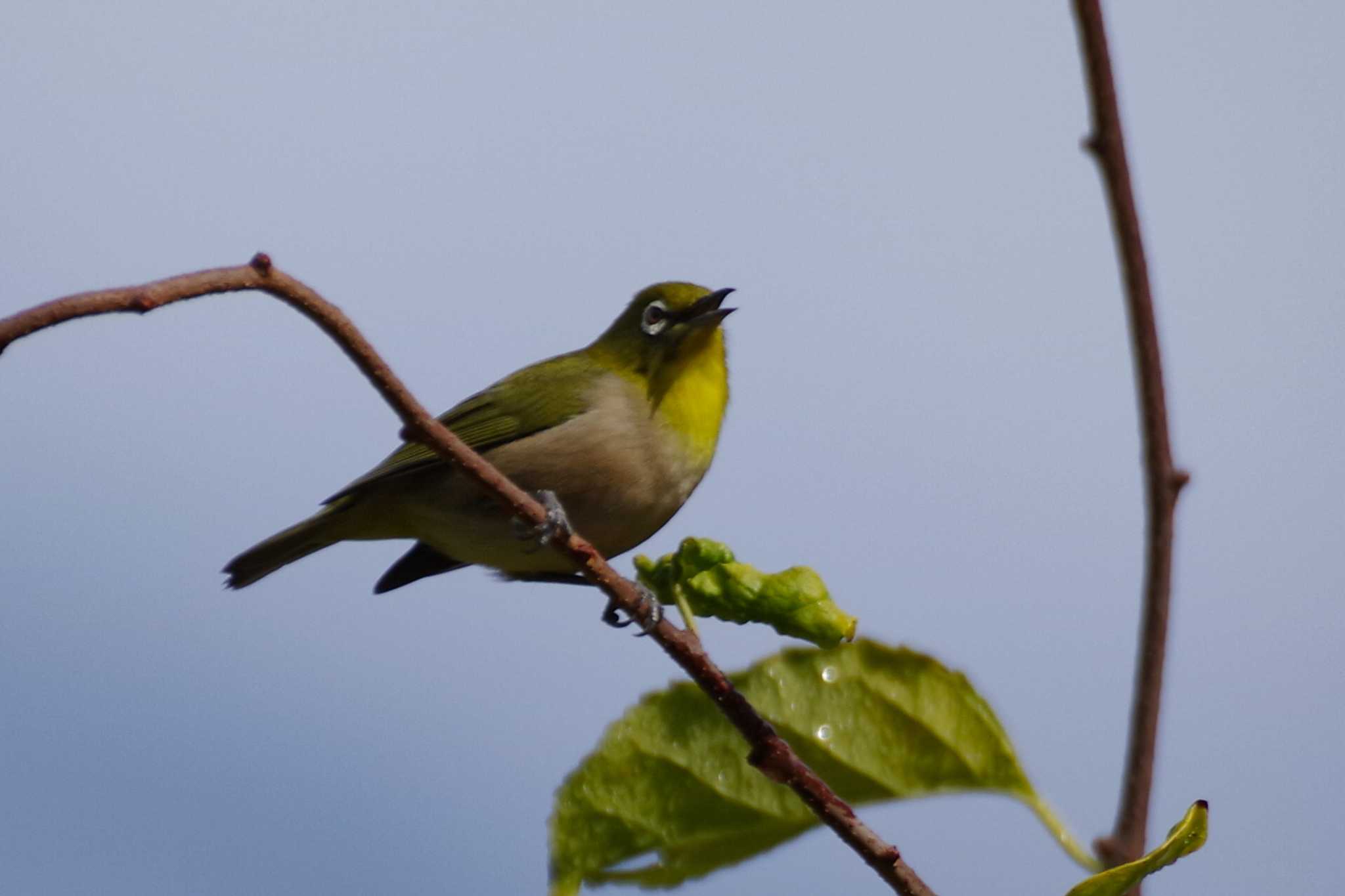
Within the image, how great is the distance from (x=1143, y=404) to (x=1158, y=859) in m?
0.81

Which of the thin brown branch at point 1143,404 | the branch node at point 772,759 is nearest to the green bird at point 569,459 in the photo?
the branch node at point 772,759

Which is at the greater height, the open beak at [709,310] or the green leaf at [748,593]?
the open beak at [709,310]

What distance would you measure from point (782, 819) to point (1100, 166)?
5.01 feet

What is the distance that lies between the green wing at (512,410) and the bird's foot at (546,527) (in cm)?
50

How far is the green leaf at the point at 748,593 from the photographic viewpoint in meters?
2.64

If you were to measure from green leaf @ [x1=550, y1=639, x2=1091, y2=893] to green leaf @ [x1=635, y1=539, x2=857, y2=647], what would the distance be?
10 centimetres

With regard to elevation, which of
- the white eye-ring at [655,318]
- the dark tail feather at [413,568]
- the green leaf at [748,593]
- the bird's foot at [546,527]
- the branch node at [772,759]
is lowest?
the branch node at [772,759]

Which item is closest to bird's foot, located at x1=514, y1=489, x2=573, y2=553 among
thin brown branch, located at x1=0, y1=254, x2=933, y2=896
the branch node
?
thin brown branch, located at x1=0, y1=254, x2=933, y2=896

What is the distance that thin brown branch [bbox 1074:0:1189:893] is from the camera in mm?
1539

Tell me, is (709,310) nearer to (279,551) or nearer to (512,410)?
(512,410)

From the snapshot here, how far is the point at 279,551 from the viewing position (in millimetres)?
6281

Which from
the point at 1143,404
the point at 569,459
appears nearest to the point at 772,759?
the point at 1143,404

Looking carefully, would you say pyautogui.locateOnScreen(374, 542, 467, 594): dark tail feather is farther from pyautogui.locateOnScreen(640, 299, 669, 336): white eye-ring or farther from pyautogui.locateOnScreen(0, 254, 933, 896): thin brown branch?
pyautogui.locateOnScreen(0, 254, 933, 896): thin brown branch

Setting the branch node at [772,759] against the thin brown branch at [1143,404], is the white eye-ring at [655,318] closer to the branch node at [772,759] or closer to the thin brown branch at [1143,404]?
the branch node at [772,759]
